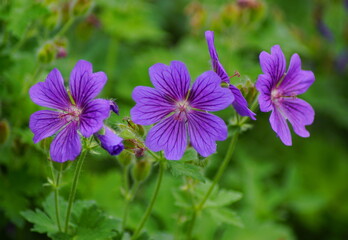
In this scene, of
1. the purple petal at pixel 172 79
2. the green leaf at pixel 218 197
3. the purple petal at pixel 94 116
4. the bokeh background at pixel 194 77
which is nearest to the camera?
the purple petal at pixel 94 116

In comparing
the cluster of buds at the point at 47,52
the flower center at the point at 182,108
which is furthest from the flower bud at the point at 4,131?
the flower center at the point at 182,108

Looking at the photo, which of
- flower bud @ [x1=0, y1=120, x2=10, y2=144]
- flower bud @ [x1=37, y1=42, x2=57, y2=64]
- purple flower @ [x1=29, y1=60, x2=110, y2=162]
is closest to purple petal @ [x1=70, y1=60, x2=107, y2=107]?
purple flower @ [x1=29, y1=60, x2=110, y2=162]

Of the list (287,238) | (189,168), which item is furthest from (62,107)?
(287,238)

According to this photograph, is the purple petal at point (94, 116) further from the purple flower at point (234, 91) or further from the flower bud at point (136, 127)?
the purple flower at point (234, 91)

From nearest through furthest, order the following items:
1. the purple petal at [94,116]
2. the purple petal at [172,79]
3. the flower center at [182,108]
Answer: the purple petal at [94,116], the purple petal at [172,79], the flower center at [182,108]

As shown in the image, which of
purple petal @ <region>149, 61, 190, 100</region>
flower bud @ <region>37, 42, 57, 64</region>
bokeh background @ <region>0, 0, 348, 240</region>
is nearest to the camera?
purple petal @ <region>149, 61, 190, 100</region>

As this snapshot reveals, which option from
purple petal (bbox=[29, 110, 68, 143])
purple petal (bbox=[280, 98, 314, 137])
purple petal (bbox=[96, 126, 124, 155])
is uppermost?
purple petal (bbox=[280, 98, 314, 137])

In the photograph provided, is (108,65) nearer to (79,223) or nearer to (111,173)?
(111,173)

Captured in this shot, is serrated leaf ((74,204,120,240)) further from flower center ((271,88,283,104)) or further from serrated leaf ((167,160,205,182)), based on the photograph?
flower center ((271,88,283,104))
